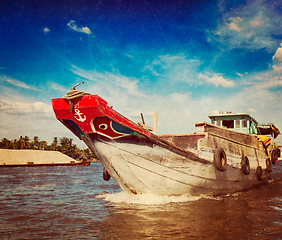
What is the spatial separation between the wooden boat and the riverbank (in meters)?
40.6

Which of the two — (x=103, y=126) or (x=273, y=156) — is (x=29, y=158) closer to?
(x=273, y=156)

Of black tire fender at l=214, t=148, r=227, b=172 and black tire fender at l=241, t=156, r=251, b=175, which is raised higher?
black tire fender at l=214, t=148, r=227, b=172

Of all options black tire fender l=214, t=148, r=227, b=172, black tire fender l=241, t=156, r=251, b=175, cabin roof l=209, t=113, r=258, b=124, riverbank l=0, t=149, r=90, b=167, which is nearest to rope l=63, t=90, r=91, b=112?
black tire fender l=214, t=148, r=227, b=172

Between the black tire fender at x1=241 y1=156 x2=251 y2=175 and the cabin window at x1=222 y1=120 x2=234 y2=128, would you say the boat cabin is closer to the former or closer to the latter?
the cabin window at x1=222 y1=120 x2=234 y2=128

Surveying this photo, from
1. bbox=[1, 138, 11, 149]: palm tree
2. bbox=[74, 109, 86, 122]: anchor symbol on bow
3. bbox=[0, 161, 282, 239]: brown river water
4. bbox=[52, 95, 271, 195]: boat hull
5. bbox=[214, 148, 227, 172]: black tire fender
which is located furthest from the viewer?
bbox=[1, 138, 11, 149]: palm tree

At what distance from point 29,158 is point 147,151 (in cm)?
4819

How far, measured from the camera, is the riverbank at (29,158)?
141 feet

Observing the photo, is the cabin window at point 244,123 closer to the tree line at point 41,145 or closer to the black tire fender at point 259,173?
the black tire fender at point 259,173

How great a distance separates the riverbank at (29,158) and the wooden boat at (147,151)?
40.6 m

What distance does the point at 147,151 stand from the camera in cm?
674

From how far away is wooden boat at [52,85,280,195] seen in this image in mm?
5961

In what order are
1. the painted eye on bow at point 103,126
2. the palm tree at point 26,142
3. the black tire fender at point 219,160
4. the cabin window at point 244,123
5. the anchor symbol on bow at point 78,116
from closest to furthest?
1. the anchor symbol on bow at point 78,116
2. the painted eye on bow at point 103,126
3. the black tire fender at point 219,160
4. the cabin window at point 244,123
5. the palm tree at point 26,142

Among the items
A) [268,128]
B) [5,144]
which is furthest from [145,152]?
[5,144]

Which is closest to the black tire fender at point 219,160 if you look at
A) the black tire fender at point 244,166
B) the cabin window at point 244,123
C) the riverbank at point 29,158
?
the black tire fender at point 244,166
